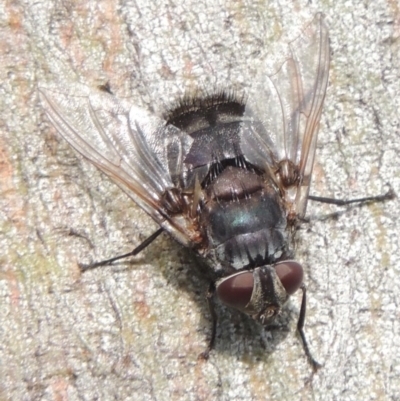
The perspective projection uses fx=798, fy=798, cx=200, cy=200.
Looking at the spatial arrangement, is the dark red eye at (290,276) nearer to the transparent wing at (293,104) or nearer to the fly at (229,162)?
the fly at (229,162)

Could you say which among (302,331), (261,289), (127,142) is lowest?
(302,331)

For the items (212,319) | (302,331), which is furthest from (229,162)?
(302,331)

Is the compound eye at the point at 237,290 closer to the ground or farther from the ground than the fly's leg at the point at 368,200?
closer to the ground

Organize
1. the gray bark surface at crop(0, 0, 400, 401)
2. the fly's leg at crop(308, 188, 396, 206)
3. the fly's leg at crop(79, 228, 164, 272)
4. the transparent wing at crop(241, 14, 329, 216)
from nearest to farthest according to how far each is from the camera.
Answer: the gray bark surface at crop(0, 0, 400, 401)
the fly's leg at crop(79, 228, 164, 272)
the fly's leg at crop(308, 188, 396, 206)
the transparent wing at crop(241, 14, 329, 216)

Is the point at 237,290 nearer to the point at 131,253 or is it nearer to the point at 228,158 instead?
the point at 131,253

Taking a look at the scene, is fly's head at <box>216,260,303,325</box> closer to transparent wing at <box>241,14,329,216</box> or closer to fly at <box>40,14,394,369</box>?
fly at <box>40,14,394,369</box>

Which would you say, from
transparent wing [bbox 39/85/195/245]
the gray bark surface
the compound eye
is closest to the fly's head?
the compound eye

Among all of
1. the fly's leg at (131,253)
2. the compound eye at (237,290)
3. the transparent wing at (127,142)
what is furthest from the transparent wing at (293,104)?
the fly's leg at (131,253)
